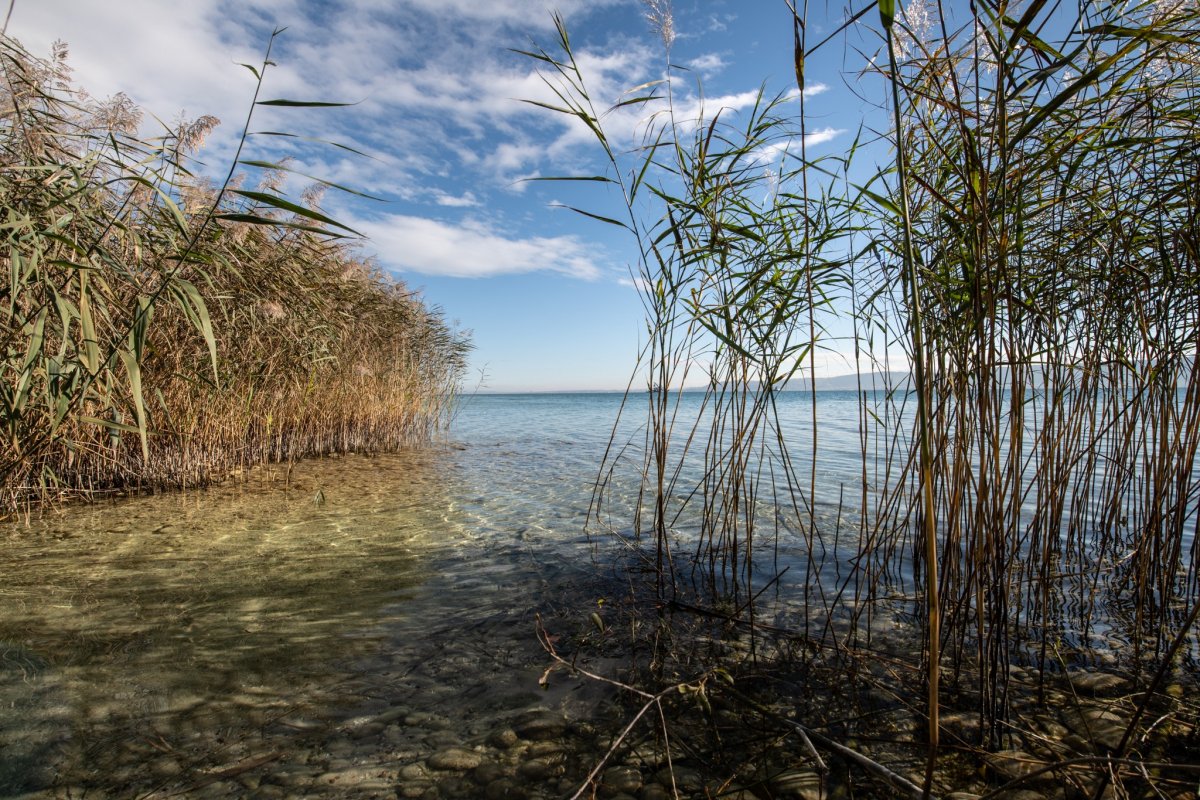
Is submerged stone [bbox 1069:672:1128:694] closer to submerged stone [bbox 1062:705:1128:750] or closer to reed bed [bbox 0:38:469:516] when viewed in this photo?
submerged stone [bbox 1062:705:1128:750]

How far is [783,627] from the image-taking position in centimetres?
297

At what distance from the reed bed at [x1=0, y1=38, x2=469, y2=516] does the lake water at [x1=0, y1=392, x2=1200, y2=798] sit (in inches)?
31.3

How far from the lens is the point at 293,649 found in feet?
8.90

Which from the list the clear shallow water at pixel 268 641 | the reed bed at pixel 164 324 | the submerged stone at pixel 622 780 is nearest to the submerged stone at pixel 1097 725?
the submerged stone at pixel 622 780

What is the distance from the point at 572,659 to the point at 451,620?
0.88 metres

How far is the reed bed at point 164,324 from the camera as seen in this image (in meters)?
2.56

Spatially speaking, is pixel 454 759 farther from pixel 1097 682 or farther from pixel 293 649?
pixel 1097 682

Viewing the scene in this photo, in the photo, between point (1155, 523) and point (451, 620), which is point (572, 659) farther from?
point (1155, 523)

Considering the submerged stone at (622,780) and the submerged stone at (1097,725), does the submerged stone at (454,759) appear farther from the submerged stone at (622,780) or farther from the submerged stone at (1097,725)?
the submerged stone at (1097,725)

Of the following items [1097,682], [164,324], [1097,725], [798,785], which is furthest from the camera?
[164,324]

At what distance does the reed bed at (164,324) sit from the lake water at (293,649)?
79 centimetres

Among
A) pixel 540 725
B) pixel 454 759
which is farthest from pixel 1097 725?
pixel 454 759

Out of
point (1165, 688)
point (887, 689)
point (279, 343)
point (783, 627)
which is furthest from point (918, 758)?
point (279, 343)

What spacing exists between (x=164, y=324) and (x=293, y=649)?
4.01 metres
